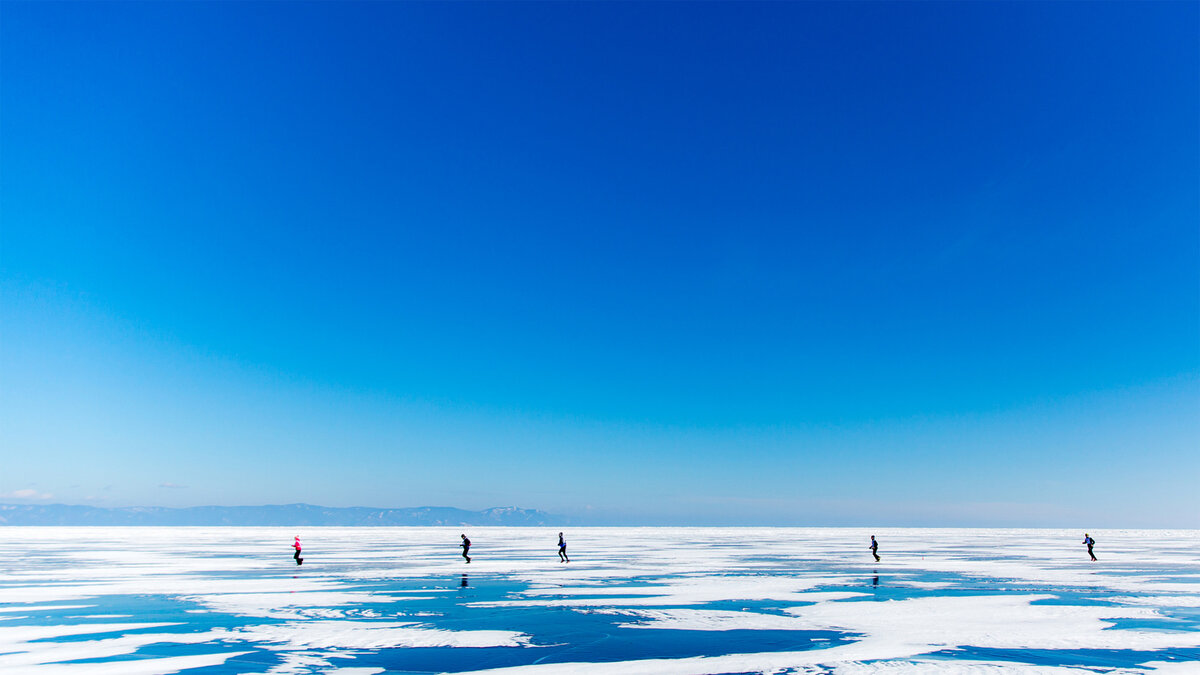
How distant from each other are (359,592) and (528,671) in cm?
1183

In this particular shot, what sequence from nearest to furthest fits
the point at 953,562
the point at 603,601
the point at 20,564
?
the point at 603,601 → the point at 20,564 → the point at 953,562

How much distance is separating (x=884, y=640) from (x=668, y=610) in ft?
17.7

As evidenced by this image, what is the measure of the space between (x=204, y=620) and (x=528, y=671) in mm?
9161

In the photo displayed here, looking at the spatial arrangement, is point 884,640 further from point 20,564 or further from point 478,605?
point 20,564

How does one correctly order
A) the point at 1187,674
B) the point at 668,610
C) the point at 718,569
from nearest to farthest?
1. the point at 1187,674
2. the point at 668,610
3. the point at 718,569

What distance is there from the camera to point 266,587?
22.7 meters

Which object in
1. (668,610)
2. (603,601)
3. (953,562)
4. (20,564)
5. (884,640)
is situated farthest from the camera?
(953,562)

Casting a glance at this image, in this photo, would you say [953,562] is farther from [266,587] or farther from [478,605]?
[266,587]

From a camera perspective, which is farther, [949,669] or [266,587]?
[266,587]

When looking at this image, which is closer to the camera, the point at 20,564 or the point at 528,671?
the point at 528,671

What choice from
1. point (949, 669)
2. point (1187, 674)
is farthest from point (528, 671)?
point (1187, 674)

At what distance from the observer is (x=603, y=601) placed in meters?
19.4

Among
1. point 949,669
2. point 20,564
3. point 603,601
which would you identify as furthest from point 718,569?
point 20,564

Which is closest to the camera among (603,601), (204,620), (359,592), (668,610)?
(204,620)
